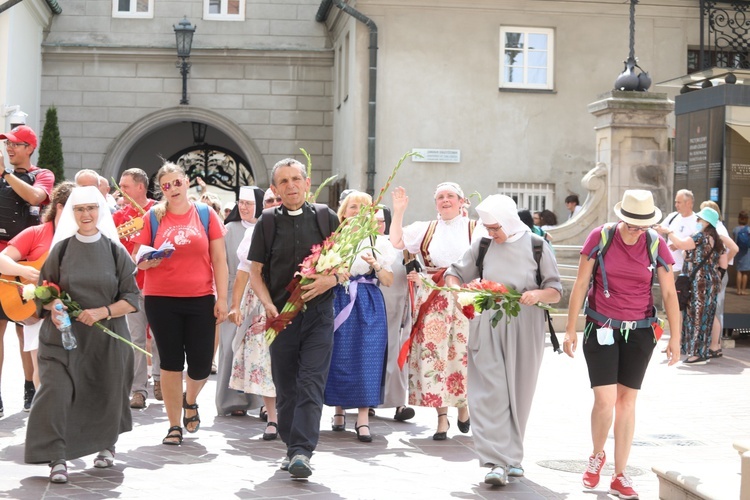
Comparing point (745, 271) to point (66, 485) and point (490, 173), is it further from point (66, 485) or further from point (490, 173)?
point (66, 485)

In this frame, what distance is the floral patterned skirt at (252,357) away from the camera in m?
9.88

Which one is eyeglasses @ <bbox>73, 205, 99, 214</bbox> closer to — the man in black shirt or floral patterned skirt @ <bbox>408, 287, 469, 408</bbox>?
the man in black shirt

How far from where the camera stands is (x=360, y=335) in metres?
9.59

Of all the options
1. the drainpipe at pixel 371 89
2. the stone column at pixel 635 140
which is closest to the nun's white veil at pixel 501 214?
the stone column at pixel 635 140

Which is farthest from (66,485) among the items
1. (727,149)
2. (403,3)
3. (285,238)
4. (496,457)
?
(403,3)

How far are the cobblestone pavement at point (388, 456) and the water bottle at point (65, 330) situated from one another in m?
0.83

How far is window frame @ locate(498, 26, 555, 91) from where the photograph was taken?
25312mm

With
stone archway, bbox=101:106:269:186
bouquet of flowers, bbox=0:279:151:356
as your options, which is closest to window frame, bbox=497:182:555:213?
stone archway, bbox=101:106:269:186

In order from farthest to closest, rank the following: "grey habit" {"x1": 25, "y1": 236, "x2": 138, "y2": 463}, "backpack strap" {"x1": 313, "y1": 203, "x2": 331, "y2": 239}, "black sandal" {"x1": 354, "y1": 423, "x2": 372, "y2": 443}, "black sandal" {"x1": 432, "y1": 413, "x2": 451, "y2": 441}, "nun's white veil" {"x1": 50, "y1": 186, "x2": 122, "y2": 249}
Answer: "black sandal" {"x1": 432, "y1": 413, "x2": 451, "y2": 441} → "black sandal" {"x1": 354, "y1": 423, "x2": 372, "y2": 443} → "backpack strap" {"x1": 313, "y1": 203, "x2": 331, "y2": 239} → "nun's white veil" {"x1": 50, "y1": 186, "x2": 122, "y2": 249} → "grey habit" {"x1": 25, "y1": 236, "x2": 138, "y2": 463}

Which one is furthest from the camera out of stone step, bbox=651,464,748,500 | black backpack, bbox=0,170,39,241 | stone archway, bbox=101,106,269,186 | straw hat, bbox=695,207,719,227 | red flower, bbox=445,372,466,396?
stone archway, bbox=101,106,269,186

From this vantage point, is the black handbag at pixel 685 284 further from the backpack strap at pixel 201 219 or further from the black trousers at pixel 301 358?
the black trousers at pixel 301 358

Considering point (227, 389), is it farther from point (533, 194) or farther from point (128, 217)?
point (533, 194)

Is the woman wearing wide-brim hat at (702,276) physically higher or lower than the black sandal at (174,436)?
higher

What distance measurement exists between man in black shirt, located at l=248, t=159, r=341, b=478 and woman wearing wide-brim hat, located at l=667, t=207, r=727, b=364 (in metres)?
7.43
